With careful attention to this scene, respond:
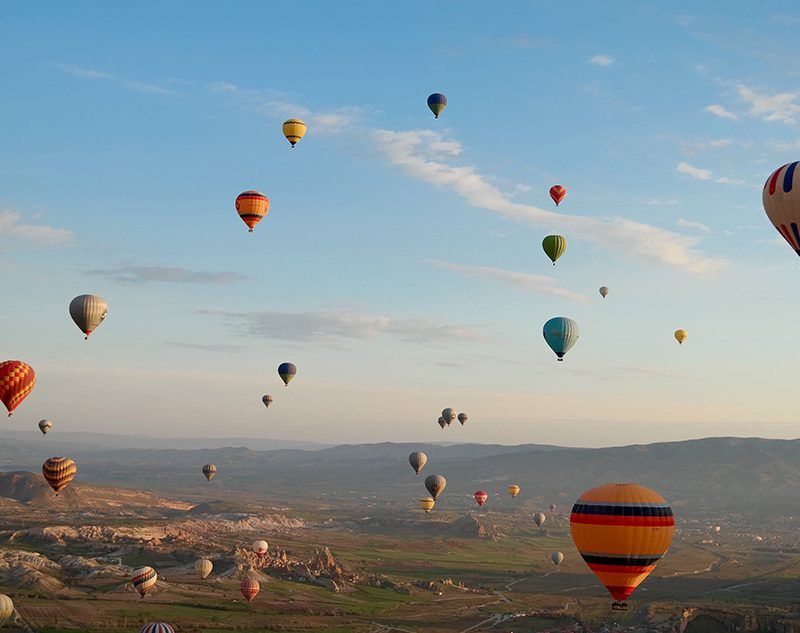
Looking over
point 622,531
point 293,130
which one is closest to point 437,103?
point 293,130

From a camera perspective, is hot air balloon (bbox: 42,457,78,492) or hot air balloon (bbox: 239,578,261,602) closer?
hot air balloon (bbox: 239,578,261,602)

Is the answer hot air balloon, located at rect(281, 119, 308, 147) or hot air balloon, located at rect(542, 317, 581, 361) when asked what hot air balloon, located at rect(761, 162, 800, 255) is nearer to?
hot air balloon, located at rect(542, 317, 581, 361)

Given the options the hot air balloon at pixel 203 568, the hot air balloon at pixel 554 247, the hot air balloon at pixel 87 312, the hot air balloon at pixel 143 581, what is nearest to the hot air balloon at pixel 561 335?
the hot air balloon at pixel 554 247

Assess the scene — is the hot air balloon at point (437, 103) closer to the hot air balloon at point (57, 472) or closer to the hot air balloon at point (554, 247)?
the hot air balloon at point (554, 247)

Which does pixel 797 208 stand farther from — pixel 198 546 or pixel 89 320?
pixel 198 546

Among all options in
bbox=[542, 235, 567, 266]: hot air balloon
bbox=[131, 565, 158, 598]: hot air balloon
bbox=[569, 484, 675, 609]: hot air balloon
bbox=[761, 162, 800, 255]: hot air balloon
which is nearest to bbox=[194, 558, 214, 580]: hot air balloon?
bbox=[131, 565, 158, 598]: hot air balloon
